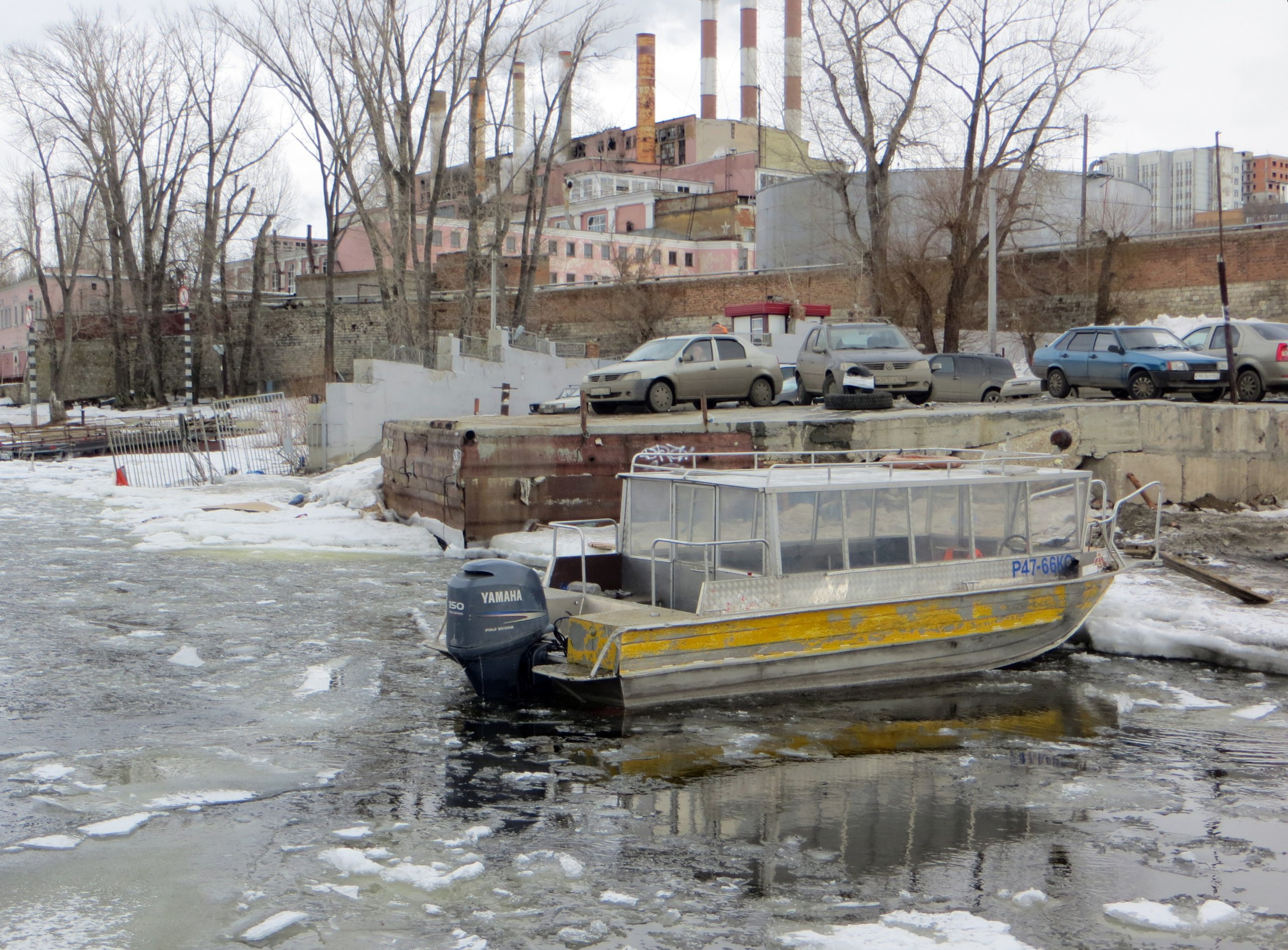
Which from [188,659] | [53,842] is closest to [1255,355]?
[188,659]

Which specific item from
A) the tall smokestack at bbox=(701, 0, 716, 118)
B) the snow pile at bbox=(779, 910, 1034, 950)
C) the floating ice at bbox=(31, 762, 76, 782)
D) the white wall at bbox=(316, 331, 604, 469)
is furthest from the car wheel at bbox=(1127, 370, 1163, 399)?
the tall smokestack at bbox=(701, 0, 716, 118)

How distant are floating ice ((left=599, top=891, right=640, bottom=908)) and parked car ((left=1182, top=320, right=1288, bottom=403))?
18.2m

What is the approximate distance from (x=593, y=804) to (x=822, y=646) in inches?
116

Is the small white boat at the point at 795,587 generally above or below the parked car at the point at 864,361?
below

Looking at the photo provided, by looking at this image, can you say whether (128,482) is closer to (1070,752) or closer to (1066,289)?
(1070,752)

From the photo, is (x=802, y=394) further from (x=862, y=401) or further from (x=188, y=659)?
(x=188, y=659)

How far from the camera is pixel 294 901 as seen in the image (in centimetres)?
563

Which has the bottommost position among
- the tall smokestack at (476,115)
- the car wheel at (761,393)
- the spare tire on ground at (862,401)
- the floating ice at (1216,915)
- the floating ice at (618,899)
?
the floating ice at (1216,915)

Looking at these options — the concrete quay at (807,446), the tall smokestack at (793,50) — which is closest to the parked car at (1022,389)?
the concrete quay at (807,446)

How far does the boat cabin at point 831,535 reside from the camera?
9547 millimetres

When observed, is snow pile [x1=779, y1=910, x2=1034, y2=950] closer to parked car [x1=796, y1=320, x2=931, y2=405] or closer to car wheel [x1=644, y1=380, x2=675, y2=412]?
parked car [x1=796, y1=320, x2=931, y2=405]

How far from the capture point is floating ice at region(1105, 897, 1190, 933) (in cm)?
551

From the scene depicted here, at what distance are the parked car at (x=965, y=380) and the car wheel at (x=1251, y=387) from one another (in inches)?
191

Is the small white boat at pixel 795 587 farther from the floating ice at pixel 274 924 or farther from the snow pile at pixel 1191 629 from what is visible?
the floating ice at pixel 274 924
